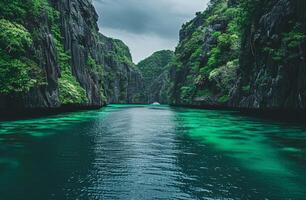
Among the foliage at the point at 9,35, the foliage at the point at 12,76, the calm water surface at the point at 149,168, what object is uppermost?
the foliage at the point at 9,35

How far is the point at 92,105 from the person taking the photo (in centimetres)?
6294

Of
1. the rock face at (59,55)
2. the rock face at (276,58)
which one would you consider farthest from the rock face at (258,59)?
the rock face at (59,55)

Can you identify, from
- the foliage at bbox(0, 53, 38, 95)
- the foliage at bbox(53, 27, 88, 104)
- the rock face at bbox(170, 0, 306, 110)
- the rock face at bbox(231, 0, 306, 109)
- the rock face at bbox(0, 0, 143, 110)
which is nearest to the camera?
the foliage at bbox(0, 53, 38, 95)

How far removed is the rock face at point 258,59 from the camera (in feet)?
88.7

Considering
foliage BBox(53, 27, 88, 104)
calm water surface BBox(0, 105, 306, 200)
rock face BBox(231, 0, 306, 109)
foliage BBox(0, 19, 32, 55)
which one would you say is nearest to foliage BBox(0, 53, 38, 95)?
foliage BBox(0, 19, 32, 55)

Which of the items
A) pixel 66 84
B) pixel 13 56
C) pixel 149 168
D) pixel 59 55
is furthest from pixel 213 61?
pixel 149 168

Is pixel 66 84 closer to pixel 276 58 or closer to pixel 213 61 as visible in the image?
pixel 276 58

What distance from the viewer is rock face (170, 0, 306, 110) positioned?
27.0 meters

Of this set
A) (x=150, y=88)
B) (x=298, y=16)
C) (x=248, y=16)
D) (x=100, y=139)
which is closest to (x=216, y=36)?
(x=248, y=16)

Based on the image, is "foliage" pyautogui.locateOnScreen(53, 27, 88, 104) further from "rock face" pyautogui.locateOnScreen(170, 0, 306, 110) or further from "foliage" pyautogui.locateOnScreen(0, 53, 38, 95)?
"rock face" pyautogui.locateOnScreen(170, 0, 306, 110)

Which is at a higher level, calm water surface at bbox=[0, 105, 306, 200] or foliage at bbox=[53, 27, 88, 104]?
foliage at bbox=[53, 27, 88, 104]

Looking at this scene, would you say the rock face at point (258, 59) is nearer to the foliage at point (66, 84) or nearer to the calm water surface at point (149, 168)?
the calm water surface at point (149, 168)

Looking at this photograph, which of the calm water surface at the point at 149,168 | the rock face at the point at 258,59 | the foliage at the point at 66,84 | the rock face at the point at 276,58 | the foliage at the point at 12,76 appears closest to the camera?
the calm water surface at the point at 149,168

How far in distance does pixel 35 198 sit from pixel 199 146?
31.4ft
